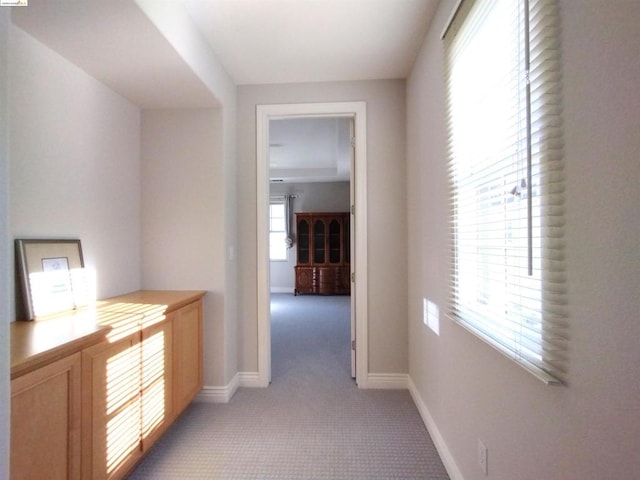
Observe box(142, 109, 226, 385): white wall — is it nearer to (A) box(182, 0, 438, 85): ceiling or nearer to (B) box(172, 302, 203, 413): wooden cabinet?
(B) box(172, 302, 203, 413): wooden cabinet

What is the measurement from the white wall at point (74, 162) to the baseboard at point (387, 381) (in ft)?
6.61

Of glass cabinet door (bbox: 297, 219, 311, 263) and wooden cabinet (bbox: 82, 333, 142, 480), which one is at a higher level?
glass cabinet door (bbox: 297, 219, 311, 263)

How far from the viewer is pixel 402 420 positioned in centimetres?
210

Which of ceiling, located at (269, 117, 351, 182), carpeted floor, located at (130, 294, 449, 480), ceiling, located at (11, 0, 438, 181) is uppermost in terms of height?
ceiling, located at (269, 117, 351, 182)

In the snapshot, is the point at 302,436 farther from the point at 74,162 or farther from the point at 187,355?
the point at 74,162

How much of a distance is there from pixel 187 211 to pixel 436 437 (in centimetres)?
227

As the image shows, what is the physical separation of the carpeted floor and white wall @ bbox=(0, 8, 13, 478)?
117cm

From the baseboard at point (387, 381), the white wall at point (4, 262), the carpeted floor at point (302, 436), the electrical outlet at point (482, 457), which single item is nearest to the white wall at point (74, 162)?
the white wall at point (4, 262)

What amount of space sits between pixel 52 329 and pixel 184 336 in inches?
32.0

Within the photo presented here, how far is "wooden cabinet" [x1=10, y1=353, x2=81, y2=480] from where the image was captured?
95 centimetres

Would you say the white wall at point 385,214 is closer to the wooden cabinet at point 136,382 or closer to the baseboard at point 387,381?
the baseboard at point 387,381

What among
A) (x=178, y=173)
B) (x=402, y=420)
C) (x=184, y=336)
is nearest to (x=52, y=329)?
(x=184, y=336)

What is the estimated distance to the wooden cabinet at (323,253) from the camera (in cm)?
676

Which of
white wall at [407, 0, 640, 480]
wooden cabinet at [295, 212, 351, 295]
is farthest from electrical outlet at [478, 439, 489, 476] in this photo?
wooden cabinet at [295, 212, 351, 295]
